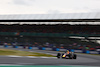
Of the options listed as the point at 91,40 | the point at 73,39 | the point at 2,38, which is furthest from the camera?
the point at 2,38

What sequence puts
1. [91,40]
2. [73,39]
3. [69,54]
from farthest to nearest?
[73,39] → [91,40] → [69,54]

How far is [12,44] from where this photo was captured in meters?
35.6

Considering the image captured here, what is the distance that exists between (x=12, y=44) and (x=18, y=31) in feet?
17.3

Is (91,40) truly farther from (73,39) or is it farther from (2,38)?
(2,38)

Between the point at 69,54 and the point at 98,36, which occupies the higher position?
the point at 69,54

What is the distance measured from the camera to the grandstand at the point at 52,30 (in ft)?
111

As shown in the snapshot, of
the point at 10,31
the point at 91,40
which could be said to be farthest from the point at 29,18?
the point at 91,40

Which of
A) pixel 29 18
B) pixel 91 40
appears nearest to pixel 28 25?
pixel 29 18

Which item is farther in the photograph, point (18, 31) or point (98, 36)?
point (18, 31)

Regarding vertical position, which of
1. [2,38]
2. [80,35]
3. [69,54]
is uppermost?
[69,54]

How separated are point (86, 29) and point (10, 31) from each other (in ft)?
50.6

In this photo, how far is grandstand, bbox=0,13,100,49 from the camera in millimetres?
33844

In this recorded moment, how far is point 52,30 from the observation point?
127ft

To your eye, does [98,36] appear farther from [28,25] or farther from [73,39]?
[28,25]
